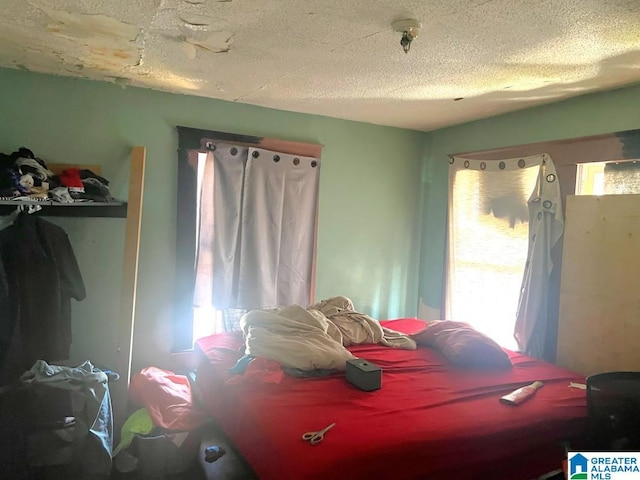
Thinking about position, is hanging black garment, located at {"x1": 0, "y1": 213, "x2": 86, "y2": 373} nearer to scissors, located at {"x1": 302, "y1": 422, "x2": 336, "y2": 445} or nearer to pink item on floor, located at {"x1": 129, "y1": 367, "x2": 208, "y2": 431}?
pink item on floor, located at {"x1": 129, "y1": 367, "x2": 208, "y2": 431}

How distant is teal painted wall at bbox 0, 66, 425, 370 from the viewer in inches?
113

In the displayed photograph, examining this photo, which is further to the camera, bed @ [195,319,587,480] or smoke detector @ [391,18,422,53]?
smoke detector @ [391,18,422,53]

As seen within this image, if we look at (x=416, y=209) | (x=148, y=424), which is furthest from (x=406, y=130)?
(x=148, y=424)

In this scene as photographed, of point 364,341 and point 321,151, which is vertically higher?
point 321,151

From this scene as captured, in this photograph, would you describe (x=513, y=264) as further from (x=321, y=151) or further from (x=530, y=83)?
(x=321, y=151)

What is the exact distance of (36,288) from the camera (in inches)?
97.3

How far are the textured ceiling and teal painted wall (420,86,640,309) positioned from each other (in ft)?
0.43

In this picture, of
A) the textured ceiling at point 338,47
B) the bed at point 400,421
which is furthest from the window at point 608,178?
the bed at point 400,421

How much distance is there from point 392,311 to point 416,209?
0.95m

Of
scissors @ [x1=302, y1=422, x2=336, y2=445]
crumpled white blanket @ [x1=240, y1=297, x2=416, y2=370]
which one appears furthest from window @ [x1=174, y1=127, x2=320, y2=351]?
scissors @ [x1=302, y1=422, x2=336, y2=445]

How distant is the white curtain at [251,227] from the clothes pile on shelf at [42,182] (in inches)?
29.8

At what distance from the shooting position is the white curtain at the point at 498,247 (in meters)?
3.06

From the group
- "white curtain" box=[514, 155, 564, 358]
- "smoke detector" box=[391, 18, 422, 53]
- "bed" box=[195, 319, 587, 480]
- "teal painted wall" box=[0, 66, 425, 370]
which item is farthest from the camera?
"white curtain" box=[514, 155, 564, 358]

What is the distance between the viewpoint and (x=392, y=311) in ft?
13.7
